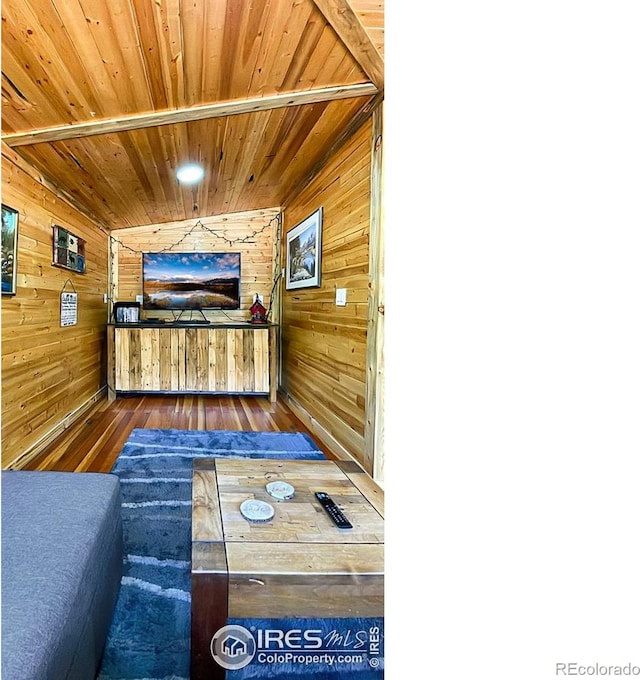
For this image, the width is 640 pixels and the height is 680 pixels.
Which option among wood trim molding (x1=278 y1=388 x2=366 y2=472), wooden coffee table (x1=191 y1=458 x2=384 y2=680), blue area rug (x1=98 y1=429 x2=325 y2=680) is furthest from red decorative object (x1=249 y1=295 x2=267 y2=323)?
wooden coffee table (x1=191 y1=458 x2=384 y2=680)

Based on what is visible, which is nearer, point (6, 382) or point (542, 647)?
point (542, 647)

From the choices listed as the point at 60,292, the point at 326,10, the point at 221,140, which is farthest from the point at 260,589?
the point at 60,292

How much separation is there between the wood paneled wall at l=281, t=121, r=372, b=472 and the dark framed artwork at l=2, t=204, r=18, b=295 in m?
2.03

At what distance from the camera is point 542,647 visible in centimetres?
35

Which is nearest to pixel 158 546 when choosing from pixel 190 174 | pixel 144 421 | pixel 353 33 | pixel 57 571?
pixel 57 571

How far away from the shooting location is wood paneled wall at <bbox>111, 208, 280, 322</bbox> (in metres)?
4.76

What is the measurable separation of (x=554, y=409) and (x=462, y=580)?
192 millimetres

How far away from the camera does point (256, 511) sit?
998 mm

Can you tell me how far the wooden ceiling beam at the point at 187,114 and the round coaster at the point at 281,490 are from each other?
2.06 m

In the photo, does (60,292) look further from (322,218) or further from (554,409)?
(554,409)

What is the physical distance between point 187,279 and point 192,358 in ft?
3.73

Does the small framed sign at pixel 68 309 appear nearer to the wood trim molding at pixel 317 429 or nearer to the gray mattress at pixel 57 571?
the wood trim molding at pixel 317 429

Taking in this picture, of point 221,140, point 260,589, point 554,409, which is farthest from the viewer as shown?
point 221,140

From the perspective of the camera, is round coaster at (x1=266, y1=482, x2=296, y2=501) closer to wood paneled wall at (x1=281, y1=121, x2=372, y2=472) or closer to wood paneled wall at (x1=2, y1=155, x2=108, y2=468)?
wood paneled wall at (x1=281, y1=121, x2=372, y2=472)
